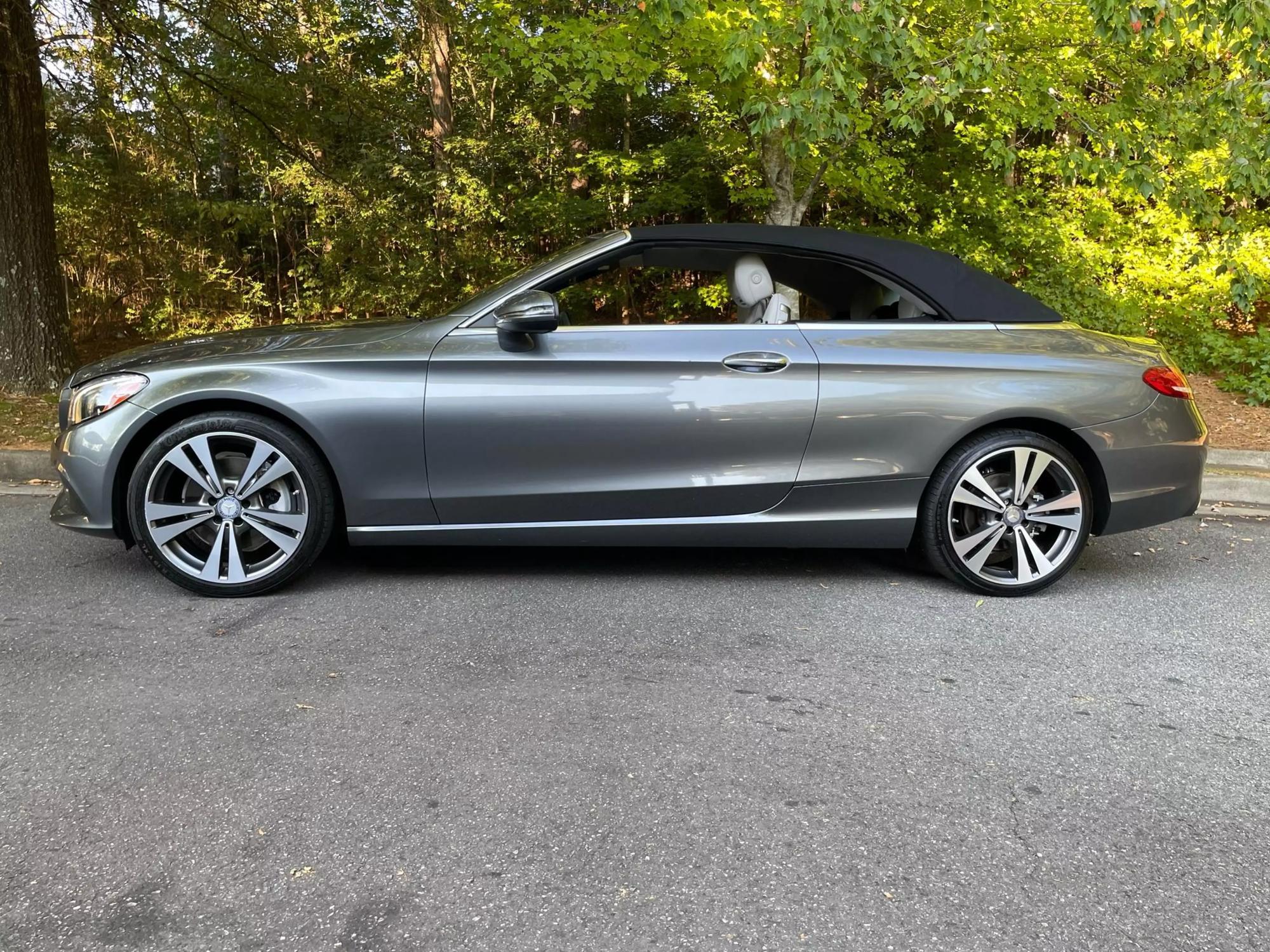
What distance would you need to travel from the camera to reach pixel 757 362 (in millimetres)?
4043

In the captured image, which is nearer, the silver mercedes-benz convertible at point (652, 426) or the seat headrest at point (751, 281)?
the silver mercedes-benz convertible at point (652, 426)

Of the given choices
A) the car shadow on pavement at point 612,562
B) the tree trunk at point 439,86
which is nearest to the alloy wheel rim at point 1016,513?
the car shadow on pavement at point 612,562

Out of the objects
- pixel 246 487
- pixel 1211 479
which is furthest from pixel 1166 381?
pixel 246 487

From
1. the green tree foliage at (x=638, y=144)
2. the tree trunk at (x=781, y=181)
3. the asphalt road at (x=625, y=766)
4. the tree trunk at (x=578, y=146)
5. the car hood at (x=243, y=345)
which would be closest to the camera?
the asphalt road at (x=625, y=766)

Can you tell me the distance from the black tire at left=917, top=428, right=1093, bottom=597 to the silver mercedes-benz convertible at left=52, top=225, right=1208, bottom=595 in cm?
1

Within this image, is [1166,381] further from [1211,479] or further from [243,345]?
[243,345]

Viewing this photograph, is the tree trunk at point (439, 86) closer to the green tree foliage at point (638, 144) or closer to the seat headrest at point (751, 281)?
the green tree foliage at point (638, 144)

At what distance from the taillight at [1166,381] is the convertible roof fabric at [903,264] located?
1.49 ft

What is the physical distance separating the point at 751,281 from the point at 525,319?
43.2 inches

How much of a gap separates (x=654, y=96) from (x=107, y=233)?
850 centimetres

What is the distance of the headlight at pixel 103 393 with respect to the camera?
3.91 m

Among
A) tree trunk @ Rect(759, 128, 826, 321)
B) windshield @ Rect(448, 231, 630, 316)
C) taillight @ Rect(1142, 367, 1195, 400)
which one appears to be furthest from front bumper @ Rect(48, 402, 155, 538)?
tree trunk @ Rect(759, 128, 826, 321)

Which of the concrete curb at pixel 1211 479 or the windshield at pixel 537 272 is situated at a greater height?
the windshield at pixel 537 272

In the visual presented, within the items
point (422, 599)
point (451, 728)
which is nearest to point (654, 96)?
point (422, 599)
